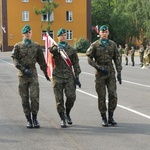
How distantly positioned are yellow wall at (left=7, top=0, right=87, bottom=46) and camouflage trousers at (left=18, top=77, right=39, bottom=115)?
6798 centimetres

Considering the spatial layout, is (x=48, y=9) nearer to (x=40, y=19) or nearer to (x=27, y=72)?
(x=40, y=19)

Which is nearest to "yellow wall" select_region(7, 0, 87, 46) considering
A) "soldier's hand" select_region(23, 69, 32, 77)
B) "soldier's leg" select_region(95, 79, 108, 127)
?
"soldier's leg" select_region(95, 79, 108, 127)

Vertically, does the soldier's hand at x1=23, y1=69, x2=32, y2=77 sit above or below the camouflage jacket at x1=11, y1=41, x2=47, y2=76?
below

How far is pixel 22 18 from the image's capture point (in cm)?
7744

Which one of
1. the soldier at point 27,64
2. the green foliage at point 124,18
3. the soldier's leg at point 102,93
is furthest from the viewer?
the green foliage at point 124,18

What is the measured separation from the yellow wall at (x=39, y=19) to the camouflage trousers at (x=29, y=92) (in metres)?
68.0

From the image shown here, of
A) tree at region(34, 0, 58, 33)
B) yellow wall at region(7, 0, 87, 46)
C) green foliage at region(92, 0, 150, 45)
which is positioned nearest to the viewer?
green foliage at region(92, 0, 150, 45)

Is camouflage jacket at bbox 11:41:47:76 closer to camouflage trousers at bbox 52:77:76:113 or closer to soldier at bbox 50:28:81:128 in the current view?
soldier at bbox 50:28:81:128

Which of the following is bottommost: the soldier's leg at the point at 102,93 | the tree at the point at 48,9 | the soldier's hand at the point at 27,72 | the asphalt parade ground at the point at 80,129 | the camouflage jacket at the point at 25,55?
the asphalt parade ground at the point at 80,129

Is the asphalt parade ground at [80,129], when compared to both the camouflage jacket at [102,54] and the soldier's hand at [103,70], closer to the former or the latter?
the soldier's hand at [103,70]

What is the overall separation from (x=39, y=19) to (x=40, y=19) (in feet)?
0.57

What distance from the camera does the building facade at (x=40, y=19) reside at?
76.8 m

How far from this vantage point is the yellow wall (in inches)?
3031

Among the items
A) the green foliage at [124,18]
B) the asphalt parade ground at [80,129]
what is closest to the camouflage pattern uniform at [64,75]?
the asphalt parade ground at [80,129]
